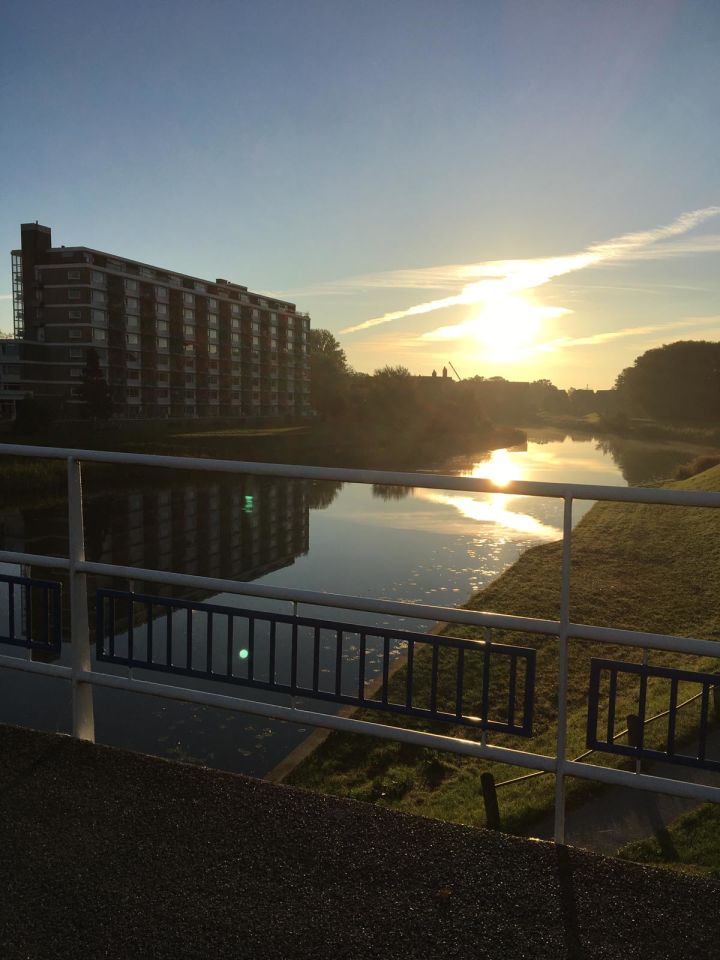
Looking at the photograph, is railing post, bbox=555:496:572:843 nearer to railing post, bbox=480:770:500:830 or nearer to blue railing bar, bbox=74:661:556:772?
blue railing bar, bbox=74:661:556:772

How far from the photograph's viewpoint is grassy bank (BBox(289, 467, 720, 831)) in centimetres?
934

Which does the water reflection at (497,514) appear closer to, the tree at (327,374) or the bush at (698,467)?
the bush at (698,467)

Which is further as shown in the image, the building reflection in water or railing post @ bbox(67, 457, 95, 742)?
the building reflection in water

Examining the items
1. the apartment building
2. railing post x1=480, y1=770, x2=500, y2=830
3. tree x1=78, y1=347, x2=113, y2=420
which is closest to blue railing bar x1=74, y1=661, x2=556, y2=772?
railing post x1=480, y1=770, x2=500, y2=830

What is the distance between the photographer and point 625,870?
2451 mm

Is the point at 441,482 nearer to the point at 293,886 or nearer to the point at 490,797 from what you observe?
the point at 293,886

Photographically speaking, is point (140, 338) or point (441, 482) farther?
point (140, 338)

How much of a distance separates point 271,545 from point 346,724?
38785 millimetres

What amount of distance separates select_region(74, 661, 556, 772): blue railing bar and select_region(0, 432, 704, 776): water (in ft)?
3.22

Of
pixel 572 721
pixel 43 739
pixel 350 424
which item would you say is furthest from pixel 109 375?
pixel 43 739

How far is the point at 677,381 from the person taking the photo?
117 meters

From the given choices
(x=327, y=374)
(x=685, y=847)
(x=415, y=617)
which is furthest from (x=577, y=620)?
(x=327, y=374)

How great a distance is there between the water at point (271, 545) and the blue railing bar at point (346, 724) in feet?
3.22

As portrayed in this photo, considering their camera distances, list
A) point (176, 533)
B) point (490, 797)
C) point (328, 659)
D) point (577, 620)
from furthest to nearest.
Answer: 1. point (176, 533)
2. point (577, 620)
3. point (328, 659)
4. point (490, 797)
